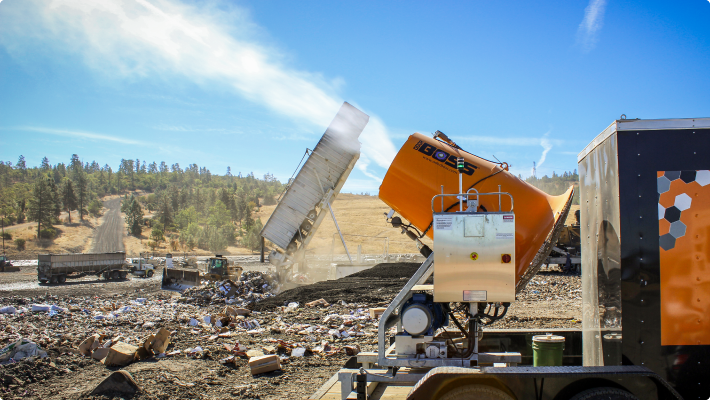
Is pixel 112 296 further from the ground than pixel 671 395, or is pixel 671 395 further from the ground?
pixel 671 395

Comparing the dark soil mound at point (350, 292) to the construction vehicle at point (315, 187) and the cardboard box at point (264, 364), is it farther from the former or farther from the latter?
the cardboard box at point (264, 364)

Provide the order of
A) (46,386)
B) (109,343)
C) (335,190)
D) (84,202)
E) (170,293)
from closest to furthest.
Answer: (46,386) < (109,343) < (335,190) < (170,293) < (84,202)

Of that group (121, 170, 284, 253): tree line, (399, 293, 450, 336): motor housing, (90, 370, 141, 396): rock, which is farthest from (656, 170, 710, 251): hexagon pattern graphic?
(121, 170, 284, 253): tree line

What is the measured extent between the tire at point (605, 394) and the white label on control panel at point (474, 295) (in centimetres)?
94

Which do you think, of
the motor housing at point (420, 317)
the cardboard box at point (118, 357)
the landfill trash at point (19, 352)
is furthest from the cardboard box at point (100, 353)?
the motor housing at point (420, 317)

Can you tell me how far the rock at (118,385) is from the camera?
546cm

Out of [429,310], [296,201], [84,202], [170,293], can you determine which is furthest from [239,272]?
[84,202]

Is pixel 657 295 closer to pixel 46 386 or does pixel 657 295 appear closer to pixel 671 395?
pixel 671 395

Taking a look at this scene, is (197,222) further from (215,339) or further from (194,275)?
(215,339)

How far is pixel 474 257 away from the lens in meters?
3.51

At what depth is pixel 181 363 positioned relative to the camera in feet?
23.3

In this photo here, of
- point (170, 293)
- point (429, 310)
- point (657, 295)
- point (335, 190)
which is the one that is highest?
point (335, 190)

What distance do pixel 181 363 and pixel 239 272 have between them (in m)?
17.4

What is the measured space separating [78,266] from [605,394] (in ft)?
105
